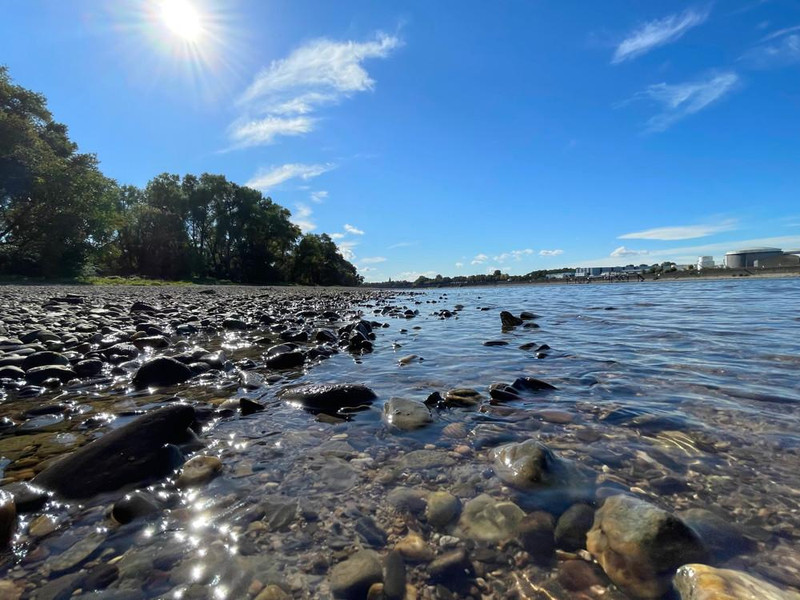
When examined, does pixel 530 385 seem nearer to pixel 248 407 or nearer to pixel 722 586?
pixel 722 586

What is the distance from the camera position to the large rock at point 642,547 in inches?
67.1

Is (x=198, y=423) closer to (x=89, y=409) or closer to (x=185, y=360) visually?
(x=89, y=409)

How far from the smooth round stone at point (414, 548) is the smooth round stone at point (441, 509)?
151mm

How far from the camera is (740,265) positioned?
76625mm

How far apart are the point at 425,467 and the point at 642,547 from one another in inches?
57.3

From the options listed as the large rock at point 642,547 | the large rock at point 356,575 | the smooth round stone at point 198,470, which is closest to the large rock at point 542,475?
the large rock at point 642,547

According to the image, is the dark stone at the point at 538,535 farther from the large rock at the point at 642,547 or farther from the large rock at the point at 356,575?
the large rock at the point at 356,575

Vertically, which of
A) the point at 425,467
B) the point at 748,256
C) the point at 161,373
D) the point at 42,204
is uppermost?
the point at 42,204

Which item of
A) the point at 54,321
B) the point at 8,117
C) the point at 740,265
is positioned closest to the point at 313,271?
the point at 8,117

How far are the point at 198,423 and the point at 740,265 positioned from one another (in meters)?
103

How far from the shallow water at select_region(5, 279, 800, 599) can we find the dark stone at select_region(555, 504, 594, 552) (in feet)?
0.80

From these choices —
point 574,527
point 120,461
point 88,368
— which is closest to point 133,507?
point 120,461

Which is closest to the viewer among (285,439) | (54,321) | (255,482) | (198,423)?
(255,482)

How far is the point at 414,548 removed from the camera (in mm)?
2000
